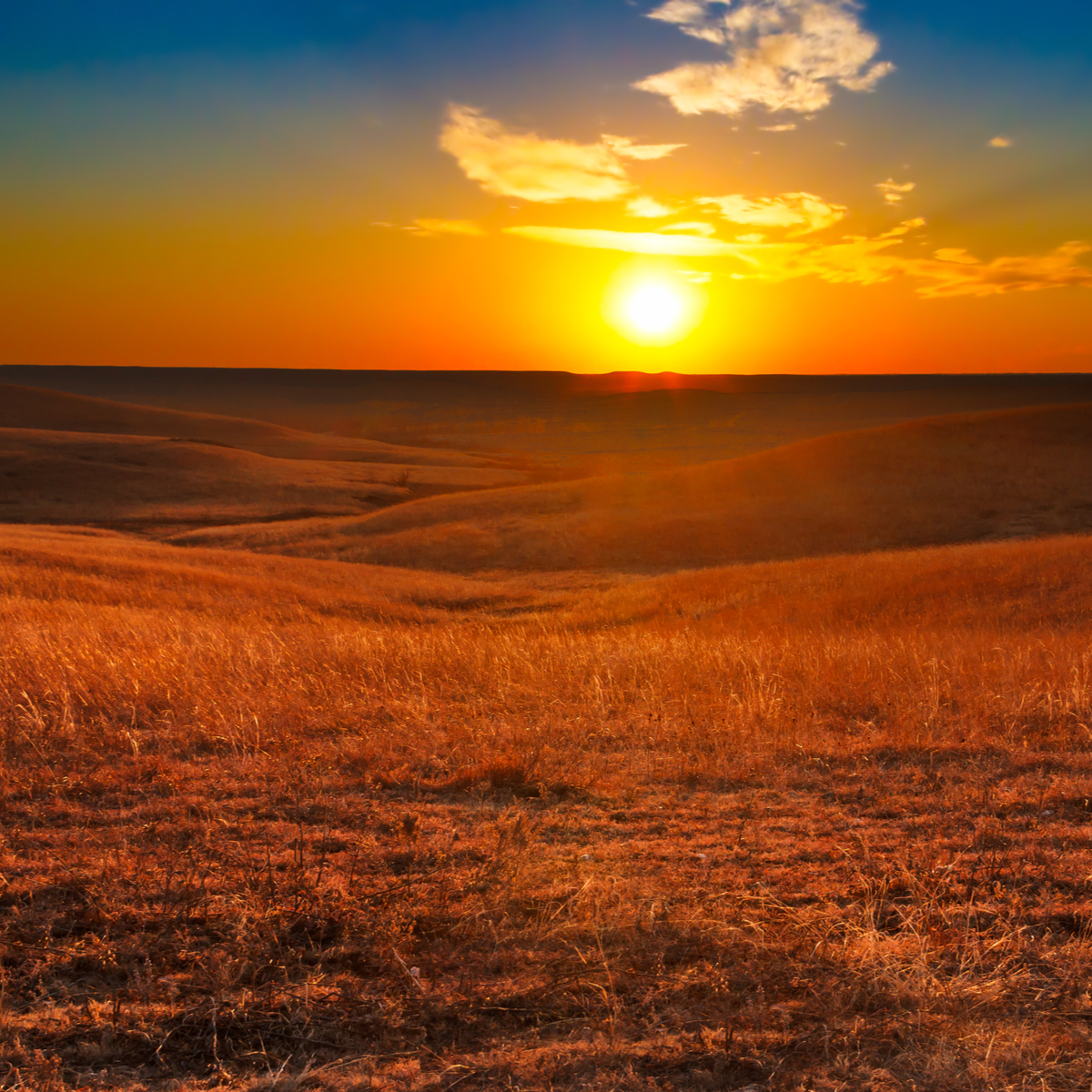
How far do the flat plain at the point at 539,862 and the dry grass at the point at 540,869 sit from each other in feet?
0.06

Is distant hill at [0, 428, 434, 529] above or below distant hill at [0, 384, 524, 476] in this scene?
below

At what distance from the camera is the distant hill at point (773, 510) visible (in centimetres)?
3362

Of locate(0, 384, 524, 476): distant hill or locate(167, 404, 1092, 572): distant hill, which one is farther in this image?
locate(0, 384, 524, 476): distant hill

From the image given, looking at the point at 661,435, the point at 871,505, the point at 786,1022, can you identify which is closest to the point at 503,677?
the point at 786,1022

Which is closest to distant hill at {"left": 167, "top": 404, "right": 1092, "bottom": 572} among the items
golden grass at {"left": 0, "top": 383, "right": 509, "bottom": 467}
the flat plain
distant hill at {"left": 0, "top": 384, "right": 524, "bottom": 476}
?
the flat plain

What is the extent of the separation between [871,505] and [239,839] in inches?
1453

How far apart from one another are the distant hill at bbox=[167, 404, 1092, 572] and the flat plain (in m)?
24.5

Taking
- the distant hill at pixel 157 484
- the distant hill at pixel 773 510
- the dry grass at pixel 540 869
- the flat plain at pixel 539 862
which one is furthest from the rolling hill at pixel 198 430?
the dry grass at pixel 540 869

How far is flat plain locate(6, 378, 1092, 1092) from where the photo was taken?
278cm

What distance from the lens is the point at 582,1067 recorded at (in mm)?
2658

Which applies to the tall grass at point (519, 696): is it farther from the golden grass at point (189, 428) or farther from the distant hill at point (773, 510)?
the golden grass at point (189, 428)

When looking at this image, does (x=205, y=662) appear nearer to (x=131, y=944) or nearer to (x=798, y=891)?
(x=131, y=944)

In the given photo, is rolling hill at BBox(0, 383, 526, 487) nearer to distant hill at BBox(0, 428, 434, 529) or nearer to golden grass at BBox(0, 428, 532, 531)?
golden grass at BBox(0, 428, 532, 531)

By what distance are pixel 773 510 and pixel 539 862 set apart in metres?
36.0
